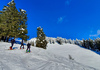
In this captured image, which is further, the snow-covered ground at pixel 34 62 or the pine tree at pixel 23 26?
the pine tree at pixel 23 26

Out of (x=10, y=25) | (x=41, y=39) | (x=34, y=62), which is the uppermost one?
(x=10, y=25)

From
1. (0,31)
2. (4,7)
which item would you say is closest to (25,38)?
(0,31)

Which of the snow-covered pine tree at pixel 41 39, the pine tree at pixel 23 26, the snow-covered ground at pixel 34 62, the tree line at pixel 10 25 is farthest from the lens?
the snow-covered pine tree at pixel 41 39

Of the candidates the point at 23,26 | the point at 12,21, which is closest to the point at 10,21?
the point at 12,21

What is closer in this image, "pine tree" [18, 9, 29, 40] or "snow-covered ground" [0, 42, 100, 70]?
"snow-covered ground" [0, 42, 100, 70]

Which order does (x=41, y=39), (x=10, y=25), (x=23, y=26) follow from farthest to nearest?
(x=41, y=39), (x=23, y=26), (x=10, y=25)

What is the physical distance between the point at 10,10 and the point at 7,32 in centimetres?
813

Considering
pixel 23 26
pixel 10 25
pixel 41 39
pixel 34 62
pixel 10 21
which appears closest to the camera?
pixel 34 62

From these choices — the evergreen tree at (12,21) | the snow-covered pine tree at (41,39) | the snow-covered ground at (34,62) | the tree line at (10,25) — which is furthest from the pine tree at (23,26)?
the snow-covered ground at (34,62)

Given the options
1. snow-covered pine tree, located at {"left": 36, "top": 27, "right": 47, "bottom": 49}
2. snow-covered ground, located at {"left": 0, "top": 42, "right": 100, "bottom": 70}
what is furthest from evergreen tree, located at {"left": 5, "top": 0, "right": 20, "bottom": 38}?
snow-covered pine tree, located at {"left": 36, "top": 27, "right": 47, "bottom": 49}

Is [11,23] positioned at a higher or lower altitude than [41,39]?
higher

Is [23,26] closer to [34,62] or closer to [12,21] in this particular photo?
[12,21]

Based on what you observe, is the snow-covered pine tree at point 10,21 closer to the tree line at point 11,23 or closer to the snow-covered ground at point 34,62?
the tree line at point 11,23

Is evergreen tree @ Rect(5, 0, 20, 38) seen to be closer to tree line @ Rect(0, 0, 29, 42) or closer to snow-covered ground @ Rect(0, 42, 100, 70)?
tree line @ Rect(0, 0, 29, 42)
